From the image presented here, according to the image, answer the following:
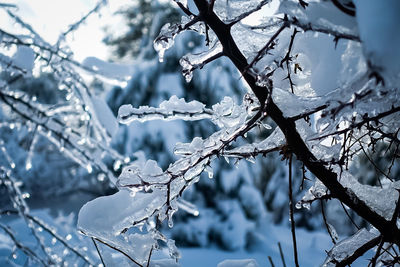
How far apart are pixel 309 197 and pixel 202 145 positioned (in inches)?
14.9

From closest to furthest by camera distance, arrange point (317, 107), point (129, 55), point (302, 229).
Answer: point (317, 107) < point (302, 229) < point (129, 55)

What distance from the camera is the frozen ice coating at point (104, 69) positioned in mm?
2016

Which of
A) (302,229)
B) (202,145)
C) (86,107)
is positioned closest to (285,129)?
(202,145)

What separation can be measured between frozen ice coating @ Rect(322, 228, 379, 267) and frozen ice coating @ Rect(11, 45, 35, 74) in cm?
181

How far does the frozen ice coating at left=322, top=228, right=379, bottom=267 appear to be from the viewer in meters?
0.93

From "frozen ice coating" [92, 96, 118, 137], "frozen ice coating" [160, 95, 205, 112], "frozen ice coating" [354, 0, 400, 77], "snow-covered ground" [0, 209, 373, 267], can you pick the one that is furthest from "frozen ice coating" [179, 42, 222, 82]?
"snow-covered ground" [0, 209, 373, 267]

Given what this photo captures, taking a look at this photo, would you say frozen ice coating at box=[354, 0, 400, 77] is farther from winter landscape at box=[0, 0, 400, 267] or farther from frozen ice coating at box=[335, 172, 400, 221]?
frozen ice coating at box=[335, 172, 400, 221]

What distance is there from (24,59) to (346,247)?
6.21 ft

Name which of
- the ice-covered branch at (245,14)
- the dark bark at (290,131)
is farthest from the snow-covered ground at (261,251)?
the ice-covered branch at (245,14)

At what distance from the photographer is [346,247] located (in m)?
0.95

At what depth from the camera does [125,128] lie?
336 inches

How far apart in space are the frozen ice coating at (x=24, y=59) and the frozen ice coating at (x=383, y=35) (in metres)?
1.91

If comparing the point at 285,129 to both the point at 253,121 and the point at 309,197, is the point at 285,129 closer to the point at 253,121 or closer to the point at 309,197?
the point at 253,121

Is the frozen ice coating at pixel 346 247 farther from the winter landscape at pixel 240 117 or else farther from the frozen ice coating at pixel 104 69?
the frozen ice coating at pixel 104 69
